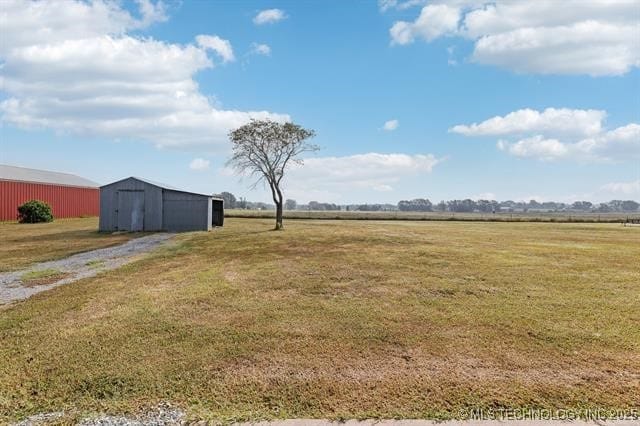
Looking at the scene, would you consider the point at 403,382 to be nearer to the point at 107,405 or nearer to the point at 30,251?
the point at 107,405

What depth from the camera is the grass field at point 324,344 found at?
10.5ft

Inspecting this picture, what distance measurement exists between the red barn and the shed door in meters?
11.8

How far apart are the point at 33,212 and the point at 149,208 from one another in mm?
11417

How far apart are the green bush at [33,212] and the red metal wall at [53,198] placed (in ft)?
3.48

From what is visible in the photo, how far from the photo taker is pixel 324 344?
172 inches

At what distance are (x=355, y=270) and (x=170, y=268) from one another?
14.8 feet

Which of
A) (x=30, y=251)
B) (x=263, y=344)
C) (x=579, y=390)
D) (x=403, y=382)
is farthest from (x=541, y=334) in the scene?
(x=30, y=251)

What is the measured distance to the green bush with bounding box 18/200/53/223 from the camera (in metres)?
25.5

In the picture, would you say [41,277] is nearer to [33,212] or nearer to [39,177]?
[33,212]

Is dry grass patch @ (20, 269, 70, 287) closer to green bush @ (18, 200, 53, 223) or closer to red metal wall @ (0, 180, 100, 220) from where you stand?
green bush @ (18, 200, 53, 223)

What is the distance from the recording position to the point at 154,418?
9.61 feet

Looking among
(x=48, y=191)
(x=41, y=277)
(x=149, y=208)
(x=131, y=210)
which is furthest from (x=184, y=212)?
(x=48, y=191)

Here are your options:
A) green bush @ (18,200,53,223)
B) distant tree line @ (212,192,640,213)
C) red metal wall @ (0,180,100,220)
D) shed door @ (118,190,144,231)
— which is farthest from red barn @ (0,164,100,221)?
distant tree line @ (212,192,640,213)

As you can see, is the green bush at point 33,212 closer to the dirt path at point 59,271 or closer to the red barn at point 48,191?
the red barn at point 48,191
